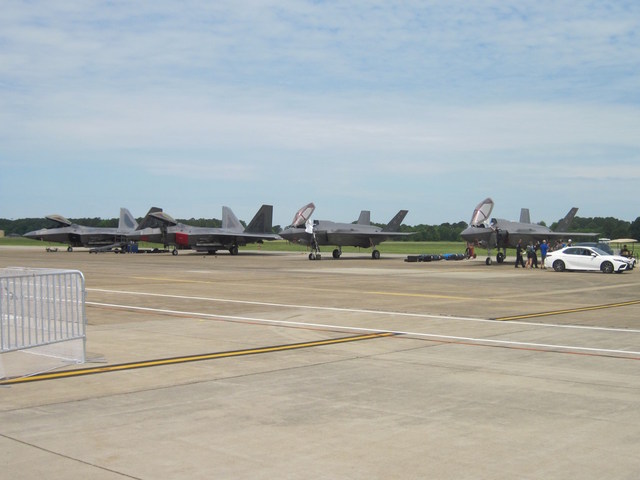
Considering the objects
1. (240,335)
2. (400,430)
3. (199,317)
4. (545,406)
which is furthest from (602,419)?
(199,317)

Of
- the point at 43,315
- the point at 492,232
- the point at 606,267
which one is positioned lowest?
the point at 606,267

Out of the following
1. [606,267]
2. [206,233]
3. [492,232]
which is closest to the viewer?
[606,267]

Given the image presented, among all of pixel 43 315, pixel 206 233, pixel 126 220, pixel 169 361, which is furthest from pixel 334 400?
pixel 126 220

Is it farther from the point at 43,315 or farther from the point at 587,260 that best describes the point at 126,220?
the point at 43,315

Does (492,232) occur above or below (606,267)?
above

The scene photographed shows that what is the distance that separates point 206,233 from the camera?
65.1m

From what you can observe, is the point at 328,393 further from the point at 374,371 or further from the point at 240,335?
the point at 240,335

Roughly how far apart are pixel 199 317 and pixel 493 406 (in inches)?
369

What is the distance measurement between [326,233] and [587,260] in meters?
23.1

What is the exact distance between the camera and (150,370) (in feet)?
29.6

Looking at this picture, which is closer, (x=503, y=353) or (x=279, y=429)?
(x=279, y=429)

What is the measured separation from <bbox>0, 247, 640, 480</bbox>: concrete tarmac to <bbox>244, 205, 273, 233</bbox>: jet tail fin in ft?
177

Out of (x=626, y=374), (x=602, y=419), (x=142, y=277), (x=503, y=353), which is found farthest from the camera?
(x=142, y=277)

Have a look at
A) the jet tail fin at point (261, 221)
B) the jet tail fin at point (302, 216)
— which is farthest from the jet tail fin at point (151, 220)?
the jet tail fin at point (302, 216)
